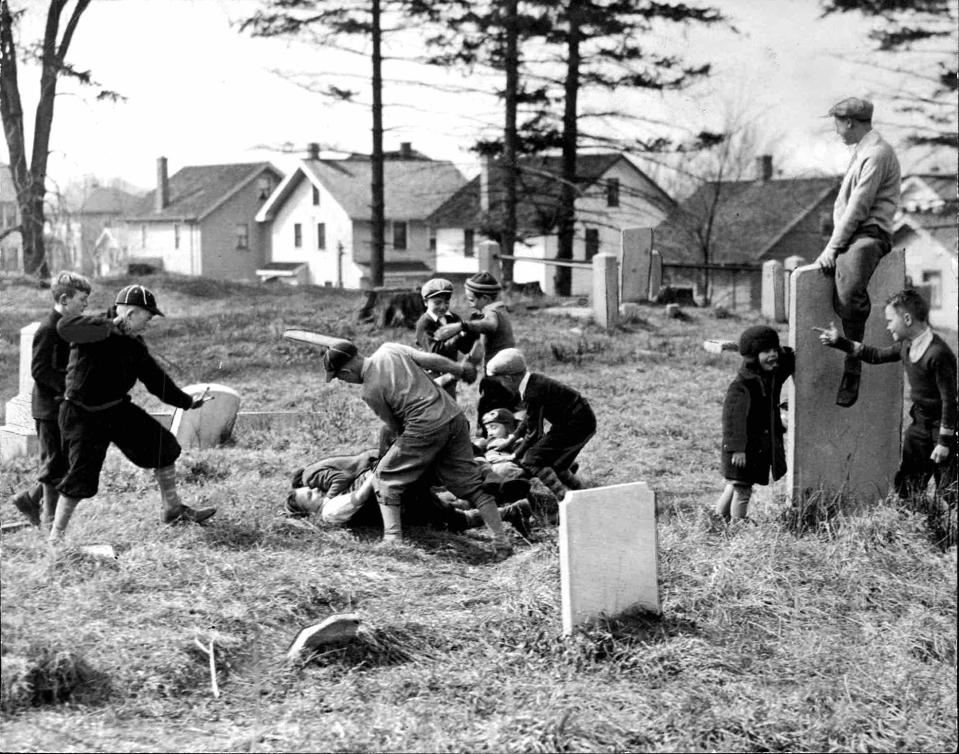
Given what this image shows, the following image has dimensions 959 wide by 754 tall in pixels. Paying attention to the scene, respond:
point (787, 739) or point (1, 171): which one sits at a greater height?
point (1, 171)

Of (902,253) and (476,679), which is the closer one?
(476,679)

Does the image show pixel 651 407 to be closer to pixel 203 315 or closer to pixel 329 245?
pixel 203 315

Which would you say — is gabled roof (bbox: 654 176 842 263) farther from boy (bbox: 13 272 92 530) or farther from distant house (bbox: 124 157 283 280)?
boy (bbox: 13 272 92 530)

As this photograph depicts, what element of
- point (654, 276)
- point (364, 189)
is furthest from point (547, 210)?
point (364, 189)

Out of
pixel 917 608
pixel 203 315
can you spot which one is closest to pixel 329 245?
pixel 203 315

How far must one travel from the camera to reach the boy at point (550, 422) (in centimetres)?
838

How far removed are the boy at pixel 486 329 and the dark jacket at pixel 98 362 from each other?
269cm

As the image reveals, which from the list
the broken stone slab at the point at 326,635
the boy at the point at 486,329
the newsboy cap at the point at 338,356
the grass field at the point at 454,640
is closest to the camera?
the grass field at the point at 454,640

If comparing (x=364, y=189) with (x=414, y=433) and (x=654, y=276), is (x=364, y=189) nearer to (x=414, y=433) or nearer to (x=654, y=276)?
(x=654, y=276)

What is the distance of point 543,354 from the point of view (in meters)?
15.7

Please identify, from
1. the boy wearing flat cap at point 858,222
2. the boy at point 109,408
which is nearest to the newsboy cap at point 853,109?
the boy wearing flat cap at point 858,222

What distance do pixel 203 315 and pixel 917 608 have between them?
50.7 feet

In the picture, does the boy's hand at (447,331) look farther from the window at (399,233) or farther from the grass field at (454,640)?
the window at (399,233)

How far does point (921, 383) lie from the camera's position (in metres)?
7.48
